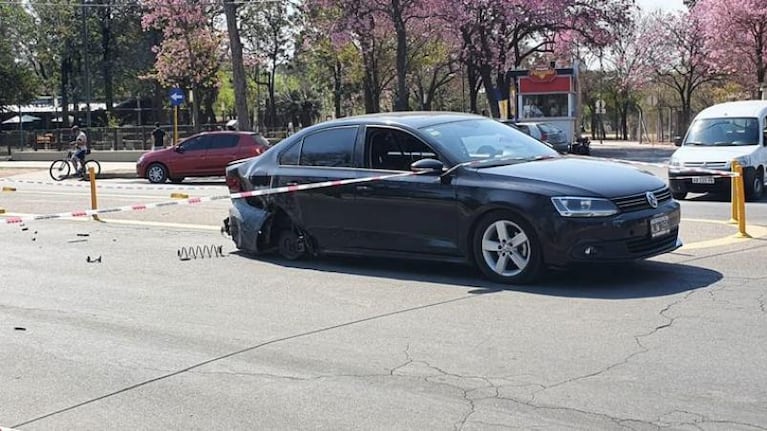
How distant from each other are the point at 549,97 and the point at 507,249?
2708 centimetres

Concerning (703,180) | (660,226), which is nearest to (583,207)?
(660,226)

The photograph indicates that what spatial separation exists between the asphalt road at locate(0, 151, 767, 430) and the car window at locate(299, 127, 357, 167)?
3.64 ft

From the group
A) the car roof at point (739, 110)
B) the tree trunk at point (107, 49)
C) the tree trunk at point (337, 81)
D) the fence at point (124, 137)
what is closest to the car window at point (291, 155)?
the car roof at point (739, 110)

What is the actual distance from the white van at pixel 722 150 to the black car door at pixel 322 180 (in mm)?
7529

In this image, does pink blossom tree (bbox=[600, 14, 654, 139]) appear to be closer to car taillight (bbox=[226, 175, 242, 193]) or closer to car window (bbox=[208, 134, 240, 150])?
car window (bbox=[208, 134, 240, 150])

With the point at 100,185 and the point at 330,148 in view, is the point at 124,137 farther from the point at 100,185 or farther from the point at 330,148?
the point at 330,148

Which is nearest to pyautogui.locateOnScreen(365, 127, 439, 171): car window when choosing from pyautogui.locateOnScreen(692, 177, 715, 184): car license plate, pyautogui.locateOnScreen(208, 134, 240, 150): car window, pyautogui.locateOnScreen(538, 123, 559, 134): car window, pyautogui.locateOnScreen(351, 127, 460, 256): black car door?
pyautogui.locateOnScreen(351, 127, 460, 256): black car door

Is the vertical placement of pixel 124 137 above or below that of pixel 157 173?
above

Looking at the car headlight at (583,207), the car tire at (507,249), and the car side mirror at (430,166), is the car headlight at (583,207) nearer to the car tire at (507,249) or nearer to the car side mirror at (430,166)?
the car tire at (507,249)

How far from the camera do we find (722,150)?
16109 millimetres

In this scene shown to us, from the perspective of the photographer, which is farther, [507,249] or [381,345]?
[507,249]

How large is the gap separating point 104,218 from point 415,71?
41780 mm

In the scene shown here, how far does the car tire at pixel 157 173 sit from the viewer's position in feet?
82.8

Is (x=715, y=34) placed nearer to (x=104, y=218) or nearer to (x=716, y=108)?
(x=716, y=108)
